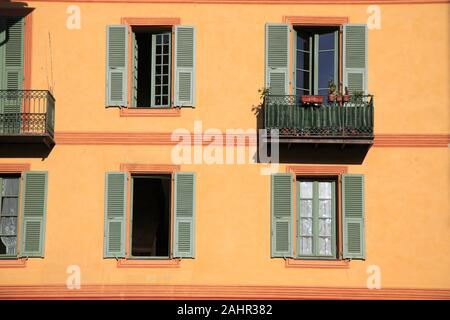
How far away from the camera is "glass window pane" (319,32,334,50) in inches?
763

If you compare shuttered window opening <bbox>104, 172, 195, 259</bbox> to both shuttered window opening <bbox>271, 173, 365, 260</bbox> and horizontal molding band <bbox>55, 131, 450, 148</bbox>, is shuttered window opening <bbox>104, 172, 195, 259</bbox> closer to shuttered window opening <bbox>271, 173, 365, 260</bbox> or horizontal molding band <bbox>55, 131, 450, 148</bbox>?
horizontal molding band <bbox>55, 131, 450, 148</bbox>

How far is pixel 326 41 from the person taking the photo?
19.4 meters

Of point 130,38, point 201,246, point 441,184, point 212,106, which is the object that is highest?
point 130,38

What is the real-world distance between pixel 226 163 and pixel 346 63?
297 cm

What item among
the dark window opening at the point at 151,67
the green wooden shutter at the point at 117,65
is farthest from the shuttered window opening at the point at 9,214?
the dark window opening at the point at 151,67

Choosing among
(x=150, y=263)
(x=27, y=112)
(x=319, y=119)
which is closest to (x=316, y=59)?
(x=319, y=119)

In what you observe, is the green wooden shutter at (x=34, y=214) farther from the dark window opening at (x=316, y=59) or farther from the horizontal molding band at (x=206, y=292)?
the dark window opening at (x=316, y=59)

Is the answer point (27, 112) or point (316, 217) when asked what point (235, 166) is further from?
point (27, 112)

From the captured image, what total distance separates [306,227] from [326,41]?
12.0 feet

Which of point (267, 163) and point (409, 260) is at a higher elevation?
point (267, 163)

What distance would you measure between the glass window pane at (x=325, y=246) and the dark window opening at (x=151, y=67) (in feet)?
12.8

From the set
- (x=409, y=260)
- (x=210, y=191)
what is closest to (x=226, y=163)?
(x=210, y=191)
